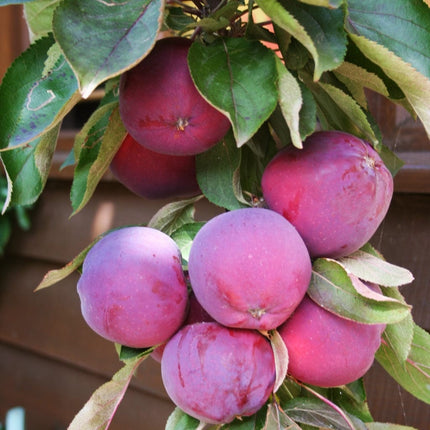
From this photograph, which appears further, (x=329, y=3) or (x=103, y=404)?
(x=103, y=404)

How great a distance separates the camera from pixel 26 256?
1524mm

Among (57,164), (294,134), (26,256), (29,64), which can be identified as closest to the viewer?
(294,134)

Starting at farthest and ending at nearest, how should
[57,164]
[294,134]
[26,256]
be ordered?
[26,256], [57,164], [294,134]

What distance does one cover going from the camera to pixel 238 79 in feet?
1.28

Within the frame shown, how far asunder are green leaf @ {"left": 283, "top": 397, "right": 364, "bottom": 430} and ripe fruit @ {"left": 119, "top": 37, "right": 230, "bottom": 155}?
20 centimetres

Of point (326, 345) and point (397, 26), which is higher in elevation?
point (397, 26)

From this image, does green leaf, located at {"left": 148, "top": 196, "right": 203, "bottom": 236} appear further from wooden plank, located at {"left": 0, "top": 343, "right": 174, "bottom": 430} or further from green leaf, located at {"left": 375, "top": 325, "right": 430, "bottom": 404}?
wooden plank, located at {"left": 0, "top": 343, "right": 174, "bottom": 430}

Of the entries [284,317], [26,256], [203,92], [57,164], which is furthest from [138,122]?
[26,256]

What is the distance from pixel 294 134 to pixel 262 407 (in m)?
0.20

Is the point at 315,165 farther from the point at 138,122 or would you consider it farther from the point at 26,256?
the point at 26,256

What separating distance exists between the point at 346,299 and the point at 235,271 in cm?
7

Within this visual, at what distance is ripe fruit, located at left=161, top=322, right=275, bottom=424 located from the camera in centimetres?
38

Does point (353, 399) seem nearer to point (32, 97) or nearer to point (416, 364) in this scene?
point (416, 364)

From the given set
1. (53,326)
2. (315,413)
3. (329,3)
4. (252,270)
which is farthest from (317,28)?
(53,326)
